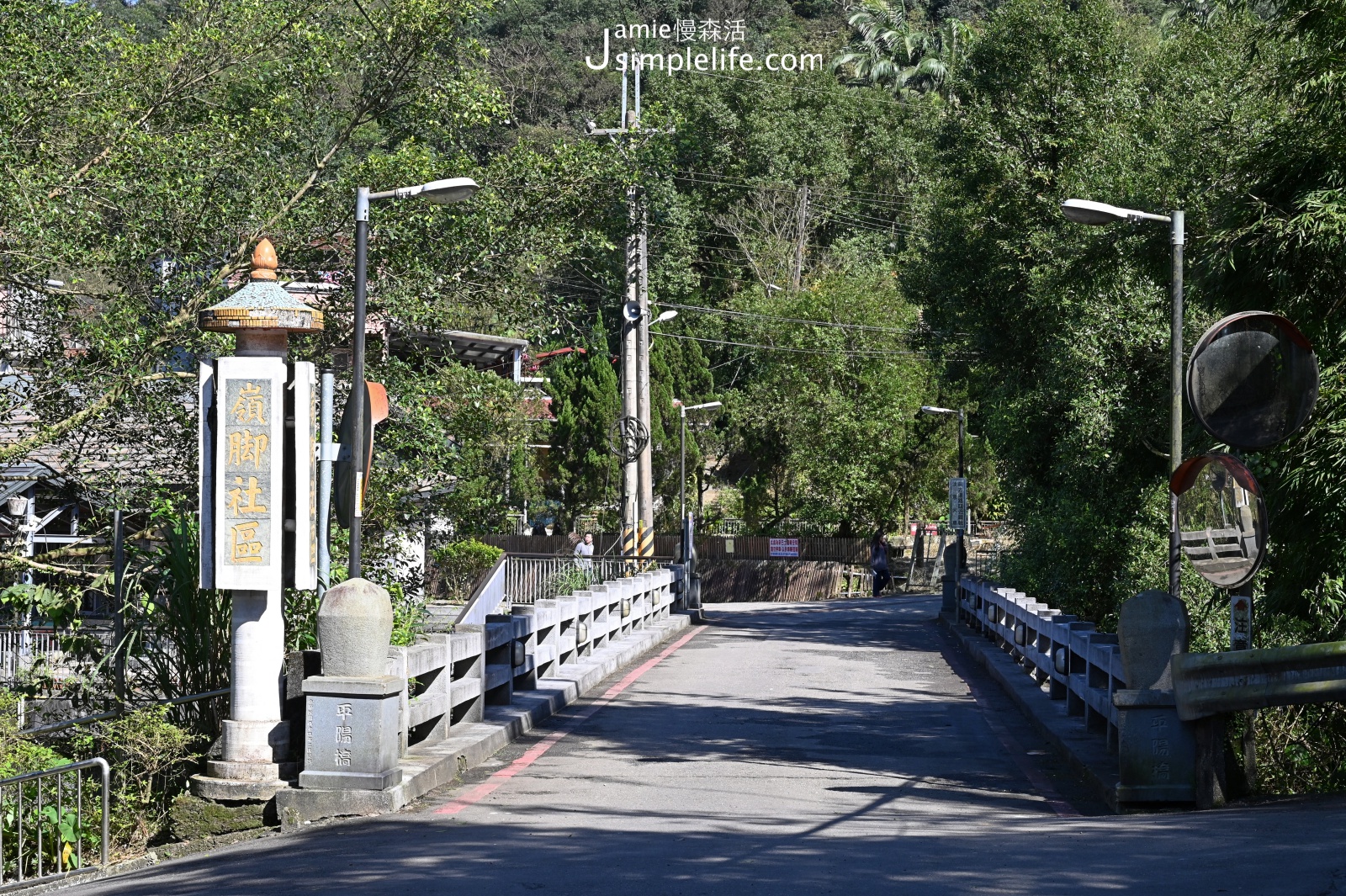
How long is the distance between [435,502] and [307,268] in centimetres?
349

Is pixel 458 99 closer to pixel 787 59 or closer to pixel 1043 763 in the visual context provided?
pixel 1043 763

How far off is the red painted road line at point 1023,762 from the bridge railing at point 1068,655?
26.0 inches

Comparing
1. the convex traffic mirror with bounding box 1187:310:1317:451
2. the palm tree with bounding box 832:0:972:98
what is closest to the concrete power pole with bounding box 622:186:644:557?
the convex traffic mirror with bounding box 1187:310:1317:451

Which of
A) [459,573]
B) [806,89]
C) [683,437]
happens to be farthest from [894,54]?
[459,573]

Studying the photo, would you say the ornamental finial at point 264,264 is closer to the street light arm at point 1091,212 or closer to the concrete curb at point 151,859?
the concrete curb at point 151,859

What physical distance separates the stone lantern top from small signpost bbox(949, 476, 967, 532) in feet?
80.3

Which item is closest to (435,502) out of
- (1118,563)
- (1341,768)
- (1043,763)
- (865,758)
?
(865,758)

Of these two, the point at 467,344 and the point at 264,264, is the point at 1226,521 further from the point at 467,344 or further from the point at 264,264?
the point at 467,344

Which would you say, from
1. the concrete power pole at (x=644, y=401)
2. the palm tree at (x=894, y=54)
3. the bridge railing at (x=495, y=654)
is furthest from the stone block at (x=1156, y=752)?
the palm tree at (x=894, y=54)

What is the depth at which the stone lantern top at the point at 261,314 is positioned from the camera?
32.8 ft

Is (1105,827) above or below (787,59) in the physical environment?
below

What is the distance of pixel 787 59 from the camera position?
65.7 meters

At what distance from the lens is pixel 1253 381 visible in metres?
9.37

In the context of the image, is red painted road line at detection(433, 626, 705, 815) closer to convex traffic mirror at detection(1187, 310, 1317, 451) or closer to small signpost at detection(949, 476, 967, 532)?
convex traffic mirror at detection(1187, 310, 1317, 451)
